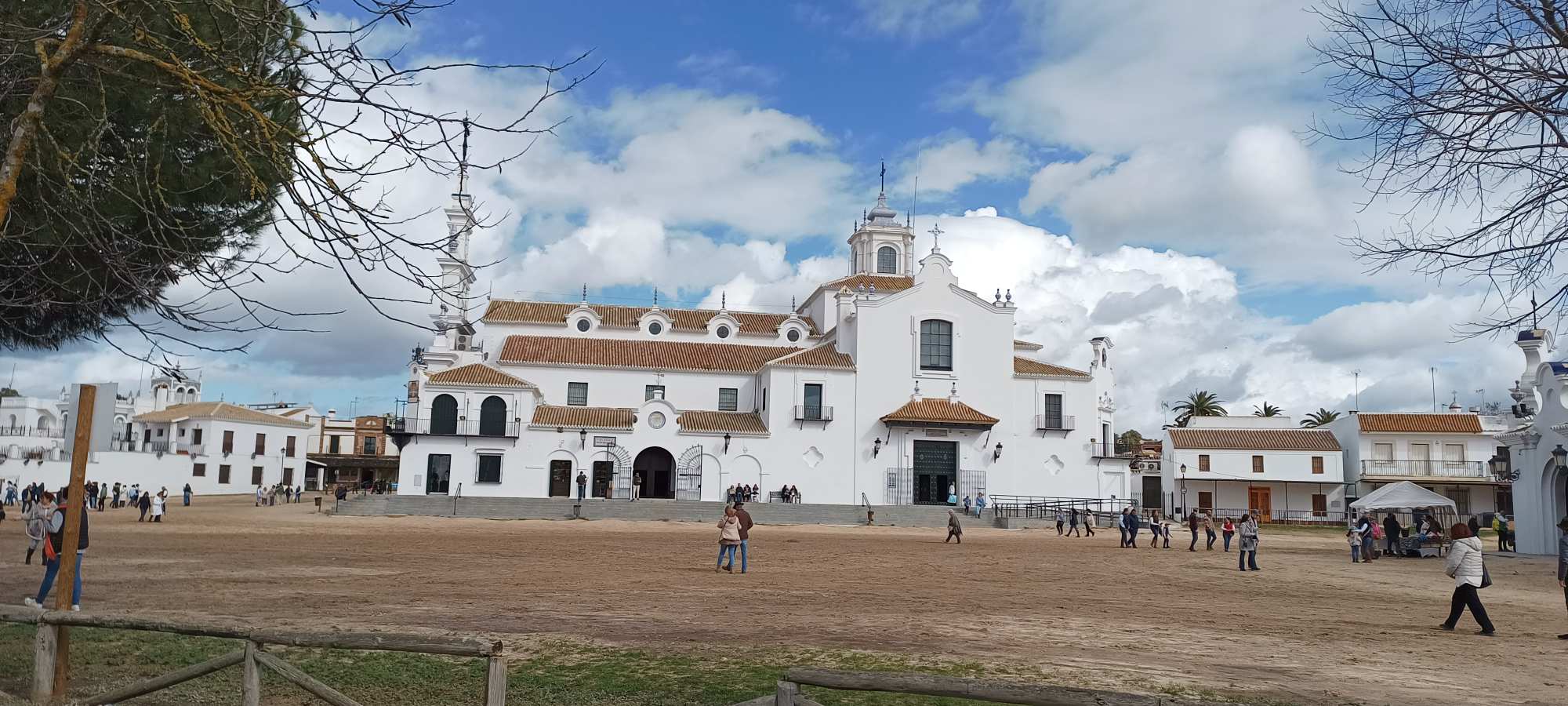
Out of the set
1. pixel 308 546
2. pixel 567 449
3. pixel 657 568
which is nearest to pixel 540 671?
pixel 657 568

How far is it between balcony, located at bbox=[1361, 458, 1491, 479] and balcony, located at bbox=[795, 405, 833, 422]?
99.6 feet

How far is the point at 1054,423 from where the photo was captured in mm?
50844

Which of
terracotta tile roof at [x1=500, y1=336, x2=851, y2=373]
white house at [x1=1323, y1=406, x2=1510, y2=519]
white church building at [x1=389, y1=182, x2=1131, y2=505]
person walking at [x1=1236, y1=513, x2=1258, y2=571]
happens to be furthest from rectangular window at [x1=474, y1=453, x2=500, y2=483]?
white house at [x1=1323, y1=406, x2=1510, y2=519]

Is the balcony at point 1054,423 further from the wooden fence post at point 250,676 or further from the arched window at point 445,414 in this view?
the wooden fence post at point 250,676

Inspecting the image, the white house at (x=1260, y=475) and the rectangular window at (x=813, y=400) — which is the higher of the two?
the rectangular window at (x=813, y=400)

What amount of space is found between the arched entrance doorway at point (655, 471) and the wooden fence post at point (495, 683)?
142ft

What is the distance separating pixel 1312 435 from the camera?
59094 mm

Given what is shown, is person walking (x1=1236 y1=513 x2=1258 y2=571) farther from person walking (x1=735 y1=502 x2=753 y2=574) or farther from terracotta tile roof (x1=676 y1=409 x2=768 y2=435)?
terracotta tile roof (x1=676 y1=409 x2=768 y2=435)

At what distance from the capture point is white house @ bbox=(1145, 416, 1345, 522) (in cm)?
5756

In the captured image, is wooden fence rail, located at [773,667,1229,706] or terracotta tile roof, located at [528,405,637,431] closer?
wooden fence rail, located at [773,667,1229,706]

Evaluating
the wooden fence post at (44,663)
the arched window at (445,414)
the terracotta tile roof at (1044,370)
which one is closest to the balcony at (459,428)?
the arched window at (445,414)

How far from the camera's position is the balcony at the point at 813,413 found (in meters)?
48.7

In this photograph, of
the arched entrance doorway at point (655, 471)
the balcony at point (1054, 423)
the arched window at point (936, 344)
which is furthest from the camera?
the arched window at point (936, 344)

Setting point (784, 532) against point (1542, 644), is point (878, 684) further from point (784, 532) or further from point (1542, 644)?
point (784, 532)
